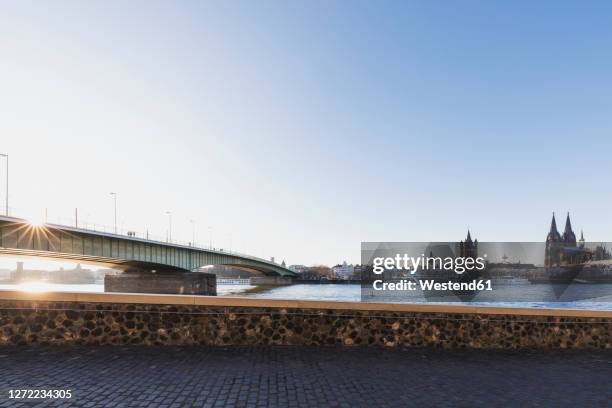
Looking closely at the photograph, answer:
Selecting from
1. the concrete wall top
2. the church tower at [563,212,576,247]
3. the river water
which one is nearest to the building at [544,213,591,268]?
the church tower at [563,212,576,247]

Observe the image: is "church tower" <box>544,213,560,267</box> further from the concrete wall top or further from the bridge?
the concrete wall top

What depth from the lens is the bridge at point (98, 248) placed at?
32.8 meters

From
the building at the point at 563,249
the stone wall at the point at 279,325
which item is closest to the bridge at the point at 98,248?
the stone wall at the point at 279,325

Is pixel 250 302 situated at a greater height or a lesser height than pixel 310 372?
greater

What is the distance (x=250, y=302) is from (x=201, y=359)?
1945mm

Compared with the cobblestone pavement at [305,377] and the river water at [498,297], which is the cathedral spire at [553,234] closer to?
the river water at [498,297]

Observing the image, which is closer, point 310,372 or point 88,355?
point 310,372

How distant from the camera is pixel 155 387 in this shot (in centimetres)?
635

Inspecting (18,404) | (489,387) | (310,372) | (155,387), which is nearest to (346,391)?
(310,372)

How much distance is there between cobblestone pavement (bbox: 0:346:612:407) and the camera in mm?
5945

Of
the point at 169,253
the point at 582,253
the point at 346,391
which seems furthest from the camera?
the point at 582,253

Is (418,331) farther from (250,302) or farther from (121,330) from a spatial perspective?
(121,330)

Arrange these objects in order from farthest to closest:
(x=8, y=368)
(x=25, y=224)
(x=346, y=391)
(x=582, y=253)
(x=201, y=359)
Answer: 1. (x=582, y=253)
2. (x=25, y=224)
3. (x=201, y=359)
4. (x=8, y=368)
5. (x=346, y=391)

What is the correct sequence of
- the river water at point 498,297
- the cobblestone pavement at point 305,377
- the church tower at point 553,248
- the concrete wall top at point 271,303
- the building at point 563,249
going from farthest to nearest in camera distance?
the church tower at point 553,248 < the building at point 563,249 < the river water at point 498,297 < the concrete wall top at point 271,303 < the cobblestone pavement at point 305,377
